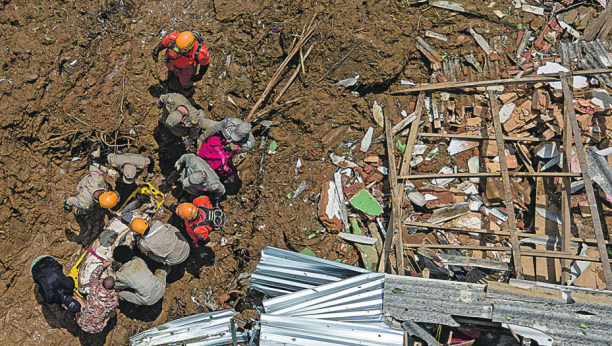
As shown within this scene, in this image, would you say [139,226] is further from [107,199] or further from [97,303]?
[97,303]

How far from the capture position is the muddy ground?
651 centimetres

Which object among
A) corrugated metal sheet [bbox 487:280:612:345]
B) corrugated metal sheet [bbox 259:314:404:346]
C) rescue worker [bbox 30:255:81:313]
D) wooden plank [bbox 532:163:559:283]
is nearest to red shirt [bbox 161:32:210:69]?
rescue worker [bbox 30:255:81:313]

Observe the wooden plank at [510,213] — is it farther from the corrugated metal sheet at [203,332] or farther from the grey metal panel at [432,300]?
the corrugated metal sheet at [203,332]

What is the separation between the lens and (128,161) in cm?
652

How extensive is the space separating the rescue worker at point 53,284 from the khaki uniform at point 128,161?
2.07 metres

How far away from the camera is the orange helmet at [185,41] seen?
5910 mm

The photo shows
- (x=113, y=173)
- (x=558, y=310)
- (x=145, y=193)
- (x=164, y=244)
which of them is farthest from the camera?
(x=145, y=193)

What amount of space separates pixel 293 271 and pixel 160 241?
242cm

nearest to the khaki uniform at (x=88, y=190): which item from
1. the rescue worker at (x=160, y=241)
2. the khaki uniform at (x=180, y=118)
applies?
the rescue worker at (x=160, y=241)

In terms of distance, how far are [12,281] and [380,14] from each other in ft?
29.8

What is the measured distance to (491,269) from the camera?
6387 mm

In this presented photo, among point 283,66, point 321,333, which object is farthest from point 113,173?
point 321,333

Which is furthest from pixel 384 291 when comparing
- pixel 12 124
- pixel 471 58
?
pixel 12 124

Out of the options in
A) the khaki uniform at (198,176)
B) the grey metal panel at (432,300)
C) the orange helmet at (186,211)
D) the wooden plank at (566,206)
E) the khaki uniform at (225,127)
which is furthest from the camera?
the khaki uniform at (225,127)
